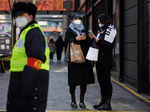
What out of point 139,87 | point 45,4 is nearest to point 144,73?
point 139,87

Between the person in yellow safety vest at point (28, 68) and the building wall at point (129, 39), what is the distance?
579 cm

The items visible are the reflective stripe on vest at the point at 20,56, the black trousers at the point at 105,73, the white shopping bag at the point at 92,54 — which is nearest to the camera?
the reflective stripe on vest at the point at 20,56

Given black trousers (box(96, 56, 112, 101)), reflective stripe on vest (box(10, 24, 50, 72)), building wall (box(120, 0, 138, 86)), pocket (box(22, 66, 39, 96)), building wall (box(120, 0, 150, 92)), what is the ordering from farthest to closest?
1. building wall (box(120, 0, 138, 86))
2. building wall (box(120, 0, 150, 92))
3. black trousers (box(96, 56, 112, 101))
4. reflective stripe on vest (box(10, 24, 50, 72))
5. pocket (box(22, 66, 39, 96))

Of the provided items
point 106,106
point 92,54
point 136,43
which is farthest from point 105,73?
point 136,43

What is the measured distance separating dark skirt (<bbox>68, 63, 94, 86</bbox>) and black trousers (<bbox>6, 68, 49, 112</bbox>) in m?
3.00

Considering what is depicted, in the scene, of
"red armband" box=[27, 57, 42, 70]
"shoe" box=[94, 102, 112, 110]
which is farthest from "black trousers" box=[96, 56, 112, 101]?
"red armband" box=[27, 57, 42, 70]

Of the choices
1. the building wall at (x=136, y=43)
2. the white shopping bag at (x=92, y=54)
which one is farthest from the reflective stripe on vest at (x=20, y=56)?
the building wall at (x=136, y=43)

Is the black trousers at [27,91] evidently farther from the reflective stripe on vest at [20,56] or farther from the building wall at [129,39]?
the building wall at [129,39]

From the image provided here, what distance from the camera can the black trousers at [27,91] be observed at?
2.92 metres

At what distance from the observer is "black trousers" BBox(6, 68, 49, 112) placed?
2.92 metres

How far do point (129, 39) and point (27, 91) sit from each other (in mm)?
6895

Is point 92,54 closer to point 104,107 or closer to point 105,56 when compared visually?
point 105,56

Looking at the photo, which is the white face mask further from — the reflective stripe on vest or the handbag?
the handbag

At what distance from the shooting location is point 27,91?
9.62 feet
